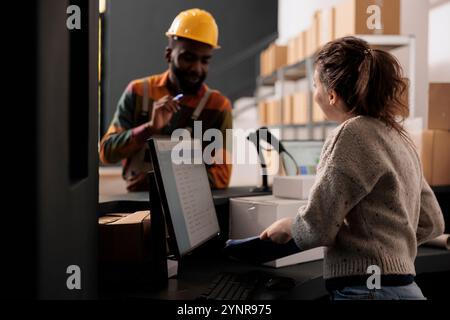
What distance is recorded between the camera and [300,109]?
4.47m

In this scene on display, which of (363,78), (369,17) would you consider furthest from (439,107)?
(363,78)

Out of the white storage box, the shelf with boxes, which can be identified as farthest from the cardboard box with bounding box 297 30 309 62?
the white storage box

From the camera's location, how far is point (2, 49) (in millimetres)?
682

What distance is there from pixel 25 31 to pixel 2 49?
4 cm

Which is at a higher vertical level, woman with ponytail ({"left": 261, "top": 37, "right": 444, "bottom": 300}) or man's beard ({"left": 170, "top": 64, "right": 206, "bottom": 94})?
man's beard ({"left": 170, "top": 64, "right": 206, "bottom": 94})

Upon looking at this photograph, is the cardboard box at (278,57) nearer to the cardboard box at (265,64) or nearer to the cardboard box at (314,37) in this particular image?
the cardboard box at (265,64)

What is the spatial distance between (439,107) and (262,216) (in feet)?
3.78

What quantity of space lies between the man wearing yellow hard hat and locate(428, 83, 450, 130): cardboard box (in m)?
0.96

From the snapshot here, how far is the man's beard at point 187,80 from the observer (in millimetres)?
2502

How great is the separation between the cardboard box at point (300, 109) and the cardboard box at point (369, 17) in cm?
119

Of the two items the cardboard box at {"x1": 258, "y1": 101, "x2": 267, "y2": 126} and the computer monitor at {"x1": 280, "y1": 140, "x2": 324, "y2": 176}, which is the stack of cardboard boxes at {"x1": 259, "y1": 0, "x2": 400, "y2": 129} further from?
the computer monitor at {"x1": 280, "y1": 140, "x2": 324, "y2": 176}

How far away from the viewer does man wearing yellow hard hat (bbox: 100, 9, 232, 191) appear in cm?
240

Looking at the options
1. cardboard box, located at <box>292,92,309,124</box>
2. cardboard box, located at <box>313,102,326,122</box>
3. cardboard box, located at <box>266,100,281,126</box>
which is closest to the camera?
cardboard box, located at <box>313,102,326,122</box>
